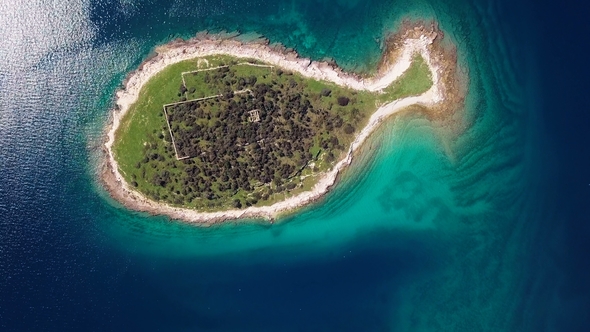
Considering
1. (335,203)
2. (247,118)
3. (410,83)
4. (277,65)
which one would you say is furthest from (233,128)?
(410,83)

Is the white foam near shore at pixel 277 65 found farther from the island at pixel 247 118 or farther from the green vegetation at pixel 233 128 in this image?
the green vegetation at pixel 233 128

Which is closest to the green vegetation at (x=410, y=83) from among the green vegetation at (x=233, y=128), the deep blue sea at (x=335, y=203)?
the green vegetation at (x=233, y=128)

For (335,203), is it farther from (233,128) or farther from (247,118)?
(233,128)

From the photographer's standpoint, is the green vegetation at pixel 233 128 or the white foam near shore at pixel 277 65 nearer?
the green vegetation at pixel 233 128

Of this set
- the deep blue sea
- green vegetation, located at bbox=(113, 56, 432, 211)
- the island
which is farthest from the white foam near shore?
the deep blue sea

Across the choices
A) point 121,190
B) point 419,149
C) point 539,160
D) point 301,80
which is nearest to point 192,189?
point 121,190
